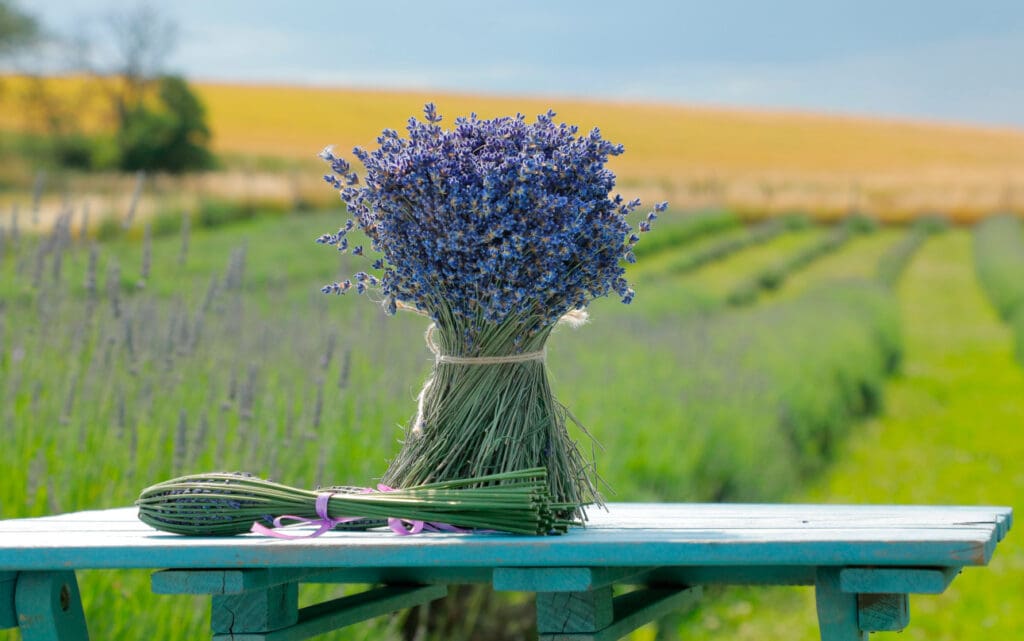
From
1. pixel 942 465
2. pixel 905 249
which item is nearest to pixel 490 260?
pixel 942 465

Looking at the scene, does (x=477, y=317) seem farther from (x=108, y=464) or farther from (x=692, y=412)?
(x=692, y=412)

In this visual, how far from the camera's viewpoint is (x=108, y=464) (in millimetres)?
3926

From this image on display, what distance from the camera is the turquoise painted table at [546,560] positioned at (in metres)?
1.97

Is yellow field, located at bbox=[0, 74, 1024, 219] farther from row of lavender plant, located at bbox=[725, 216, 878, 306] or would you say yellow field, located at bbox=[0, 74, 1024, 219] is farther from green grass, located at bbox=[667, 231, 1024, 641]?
green grass, located at bbox=[667, 231, 1024, 641]

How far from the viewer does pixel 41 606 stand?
2.26 m

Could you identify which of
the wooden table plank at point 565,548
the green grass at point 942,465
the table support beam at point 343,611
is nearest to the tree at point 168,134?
the green grass at point 942,465

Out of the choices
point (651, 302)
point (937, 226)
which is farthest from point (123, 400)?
point (937, 226)

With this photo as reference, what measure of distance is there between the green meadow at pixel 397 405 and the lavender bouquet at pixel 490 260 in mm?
266

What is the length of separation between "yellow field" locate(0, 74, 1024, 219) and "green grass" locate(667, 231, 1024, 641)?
16856 mm

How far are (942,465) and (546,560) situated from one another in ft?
26.2

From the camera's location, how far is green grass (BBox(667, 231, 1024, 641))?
5715 mm

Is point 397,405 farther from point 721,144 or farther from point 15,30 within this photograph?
point 721,144

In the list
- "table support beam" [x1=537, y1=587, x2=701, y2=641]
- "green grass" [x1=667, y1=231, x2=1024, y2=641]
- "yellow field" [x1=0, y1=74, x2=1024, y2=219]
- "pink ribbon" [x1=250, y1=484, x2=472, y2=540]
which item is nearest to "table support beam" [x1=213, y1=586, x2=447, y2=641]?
"pink ribbon" [x1=250, y1=484, x2=472, y2=540]

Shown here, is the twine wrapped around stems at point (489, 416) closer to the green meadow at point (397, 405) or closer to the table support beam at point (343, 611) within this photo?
the green meadow at point (397, 405)
